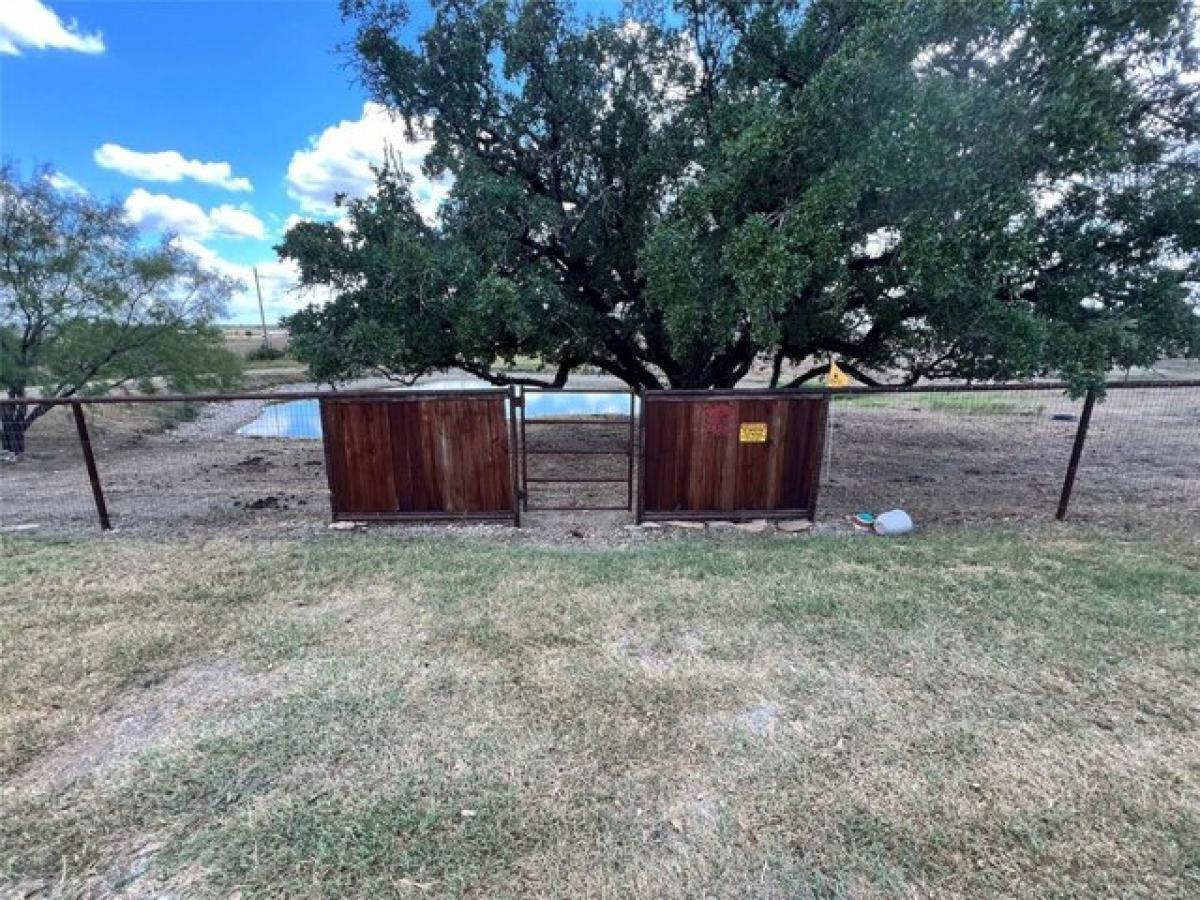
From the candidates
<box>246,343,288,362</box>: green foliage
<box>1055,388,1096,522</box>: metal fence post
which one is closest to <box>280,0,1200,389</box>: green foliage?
<box>1055,388,1096,522</box>: metal fence post

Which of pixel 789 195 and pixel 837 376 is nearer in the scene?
pixel 789 195

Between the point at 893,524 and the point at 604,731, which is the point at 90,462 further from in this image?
the point at 893,524

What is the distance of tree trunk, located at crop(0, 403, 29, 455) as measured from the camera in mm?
9188

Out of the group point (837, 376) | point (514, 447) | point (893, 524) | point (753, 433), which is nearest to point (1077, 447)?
point (893, 524)

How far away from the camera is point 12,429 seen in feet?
30.3

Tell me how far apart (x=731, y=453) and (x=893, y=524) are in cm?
155

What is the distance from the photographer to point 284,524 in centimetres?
527

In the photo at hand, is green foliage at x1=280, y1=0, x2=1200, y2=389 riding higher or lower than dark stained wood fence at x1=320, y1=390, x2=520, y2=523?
higher

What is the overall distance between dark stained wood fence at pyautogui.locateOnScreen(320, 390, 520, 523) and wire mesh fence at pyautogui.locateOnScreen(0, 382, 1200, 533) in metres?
0.43

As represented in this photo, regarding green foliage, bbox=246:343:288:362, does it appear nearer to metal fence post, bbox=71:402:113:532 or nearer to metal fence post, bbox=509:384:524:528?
metal fence post, bbox=71:402:113:532

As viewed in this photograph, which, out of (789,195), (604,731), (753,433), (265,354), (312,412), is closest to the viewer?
(604,731)

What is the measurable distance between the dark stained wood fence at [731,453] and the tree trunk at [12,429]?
1089 centimetres

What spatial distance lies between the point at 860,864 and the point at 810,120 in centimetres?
554

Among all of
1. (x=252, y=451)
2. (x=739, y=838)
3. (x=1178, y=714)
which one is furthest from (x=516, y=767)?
(x=252, y=451)
